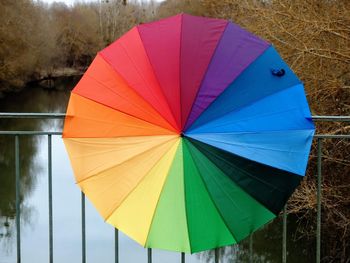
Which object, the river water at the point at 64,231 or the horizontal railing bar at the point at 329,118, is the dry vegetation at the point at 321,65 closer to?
the river water at the point at 64,231

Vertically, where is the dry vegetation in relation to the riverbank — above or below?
below

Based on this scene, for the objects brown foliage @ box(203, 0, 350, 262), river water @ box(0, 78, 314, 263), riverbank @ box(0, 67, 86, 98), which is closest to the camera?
brown foliage @ box(203, 0, 350, 262)

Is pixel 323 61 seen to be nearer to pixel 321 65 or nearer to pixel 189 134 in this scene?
pixel 321 65

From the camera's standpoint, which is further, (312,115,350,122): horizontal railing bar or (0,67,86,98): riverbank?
(0,67,86,98): riverbank

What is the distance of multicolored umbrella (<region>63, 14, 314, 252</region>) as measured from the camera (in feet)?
7.39

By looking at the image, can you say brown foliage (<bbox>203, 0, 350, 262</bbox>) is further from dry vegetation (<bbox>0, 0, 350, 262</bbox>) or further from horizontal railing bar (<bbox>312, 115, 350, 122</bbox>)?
horizontal railing bar (<bbox>312, 115, 350, 122</bbox>)

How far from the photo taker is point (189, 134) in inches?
89.2

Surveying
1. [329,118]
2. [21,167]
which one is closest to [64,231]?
[21,167]

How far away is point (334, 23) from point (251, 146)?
7282 millimetres

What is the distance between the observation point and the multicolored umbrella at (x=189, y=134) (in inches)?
88.7

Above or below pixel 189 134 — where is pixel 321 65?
above

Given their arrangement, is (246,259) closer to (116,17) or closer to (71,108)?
(71,108)

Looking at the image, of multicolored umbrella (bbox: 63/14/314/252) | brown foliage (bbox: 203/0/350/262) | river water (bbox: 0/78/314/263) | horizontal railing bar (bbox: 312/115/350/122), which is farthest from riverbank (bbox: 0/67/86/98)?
multicolored umbrella (bbox: 63/14/314/252)

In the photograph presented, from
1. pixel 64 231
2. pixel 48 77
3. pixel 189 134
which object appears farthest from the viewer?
pixel 48 77
